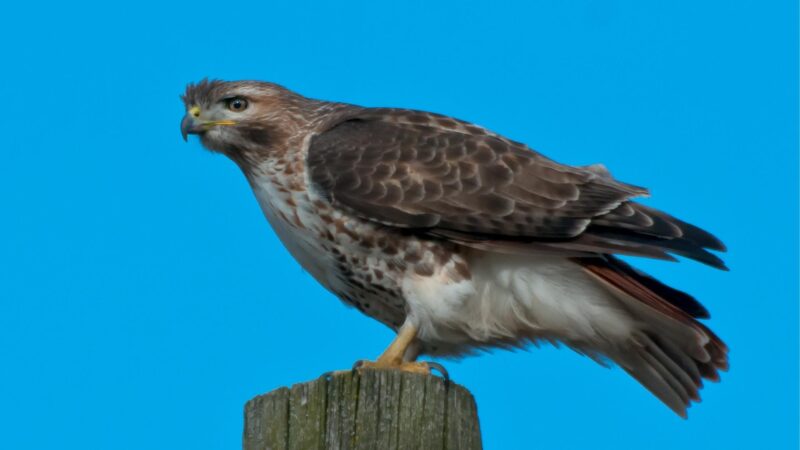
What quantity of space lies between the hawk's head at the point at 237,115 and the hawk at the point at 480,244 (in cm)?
9

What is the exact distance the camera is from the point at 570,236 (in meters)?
6.18

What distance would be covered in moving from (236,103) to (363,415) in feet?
10.2

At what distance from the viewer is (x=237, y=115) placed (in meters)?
7.04

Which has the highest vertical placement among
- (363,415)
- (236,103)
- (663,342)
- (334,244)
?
(236,103)

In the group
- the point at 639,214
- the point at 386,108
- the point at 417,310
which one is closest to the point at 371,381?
the point at 417,310

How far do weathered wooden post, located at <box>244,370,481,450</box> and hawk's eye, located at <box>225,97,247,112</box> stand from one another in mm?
2872

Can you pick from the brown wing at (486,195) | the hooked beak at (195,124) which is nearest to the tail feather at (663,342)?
the brown wing at (486,195)

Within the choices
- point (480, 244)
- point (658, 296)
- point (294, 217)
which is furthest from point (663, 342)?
point (294, 217)

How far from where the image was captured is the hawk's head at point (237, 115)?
6.93 m

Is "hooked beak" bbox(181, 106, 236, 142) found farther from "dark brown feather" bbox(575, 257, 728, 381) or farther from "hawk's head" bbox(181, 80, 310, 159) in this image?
"dark brown feather" bbox(575, 257, 728, 381)

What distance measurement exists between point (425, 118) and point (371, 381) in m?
2.68

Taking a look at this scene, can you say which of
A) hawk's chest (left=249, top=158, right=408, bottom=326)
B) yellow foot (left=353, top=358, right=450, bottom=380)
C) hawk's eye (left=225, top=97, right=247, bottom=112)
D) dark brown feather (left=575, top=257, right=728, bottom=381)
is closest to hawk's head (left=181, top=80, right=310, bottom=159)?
hawk's eye (left=225, top=97, right=247, bottom=112)

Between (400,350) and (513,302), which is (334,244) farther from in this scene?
(513,302)

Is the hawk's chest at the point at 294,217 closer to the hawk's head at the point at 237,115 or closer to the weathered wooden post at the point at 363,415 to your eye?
the hawk's head at the point at 237,115
